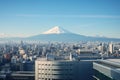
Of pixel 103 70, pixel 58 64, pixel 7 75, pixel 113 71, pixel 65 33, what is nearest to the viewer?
pixel 113 71

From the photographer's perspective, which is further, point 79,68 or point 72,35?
point 72,35

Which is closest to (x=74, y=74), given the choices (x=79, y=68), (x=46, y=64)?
(x=79, y=68)

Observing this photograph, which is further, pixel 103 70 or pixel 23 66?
pixel 23 66

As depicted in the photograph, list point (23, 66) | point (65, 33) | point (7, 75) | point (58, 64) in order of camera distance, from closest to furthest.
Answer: point (58, 64), point (7, 75), point (23, 66), point (65, 33)

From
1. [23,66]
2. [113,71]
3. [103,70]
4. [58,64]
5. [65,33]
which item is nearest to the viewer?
[113,71]

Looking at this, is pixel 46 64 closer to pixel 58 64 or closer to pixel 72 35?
pixel 58 64

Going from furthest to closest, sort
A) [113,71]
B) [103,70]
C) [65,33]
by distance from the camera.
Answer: [65,33]
[103,70]
[113,71]

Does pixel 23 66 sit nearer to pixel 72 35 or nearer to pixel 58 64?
pixel 58 64

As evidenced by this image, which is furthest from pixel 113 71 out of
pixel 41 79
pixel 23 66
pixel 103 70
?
pixel 23 66

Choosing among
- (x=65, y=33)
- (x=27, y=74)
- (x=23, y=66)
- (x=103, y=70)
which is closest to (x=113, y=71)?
(x=103, y=70)
